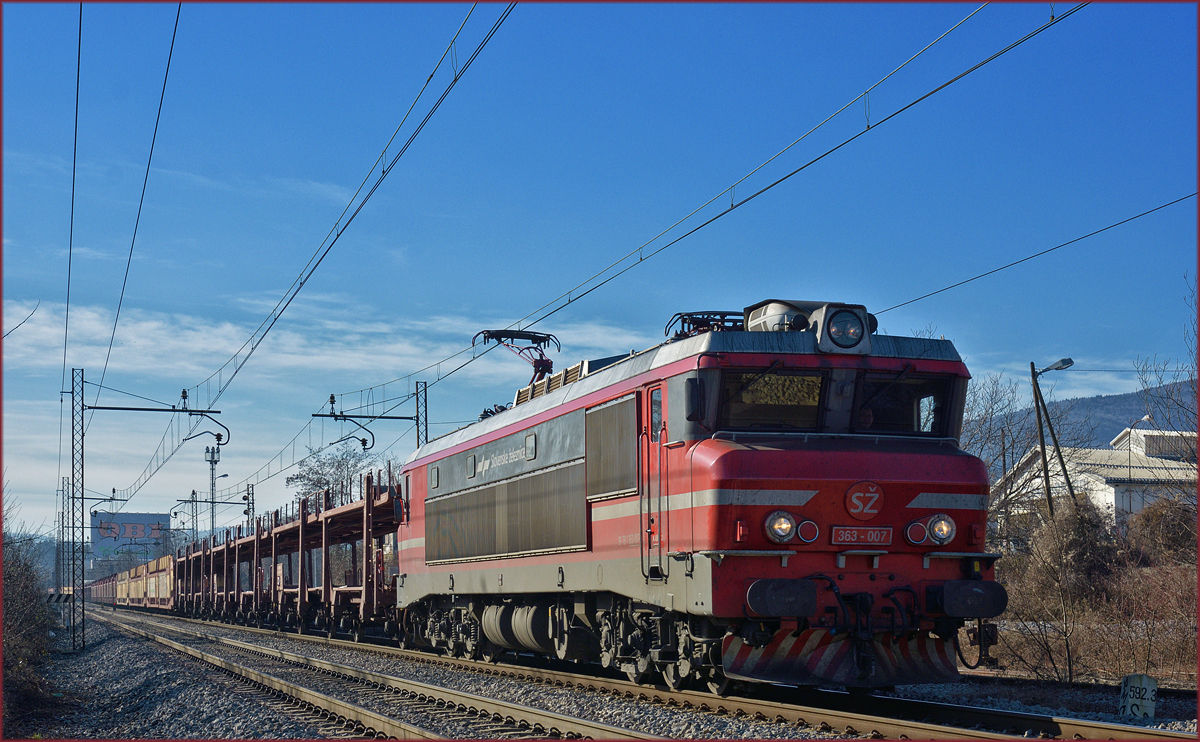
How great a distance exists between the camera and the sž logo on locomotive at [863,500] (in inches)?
424

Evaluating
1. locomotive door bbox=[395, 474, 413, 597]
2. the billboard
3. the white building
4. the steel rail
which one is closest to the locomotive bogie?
the steel rail

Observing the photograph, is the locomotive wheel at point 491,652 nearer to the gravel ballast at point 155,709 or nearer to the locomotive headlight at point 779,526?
the gravel ballast at point 155,709

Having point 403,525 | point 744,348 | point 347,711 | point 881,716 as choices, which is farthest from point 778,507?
point 403,525

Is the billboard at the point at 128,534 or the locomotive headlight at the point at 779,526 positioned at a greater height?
the locomotive headlight at the point at 779,526

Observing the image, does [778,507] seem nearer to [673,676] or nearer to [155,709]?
[673,676]

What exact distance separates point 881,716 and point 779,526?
2229mm

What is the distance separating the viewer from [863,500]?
10.8 m

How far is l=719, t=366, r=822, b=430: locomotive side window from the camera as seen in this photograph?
11.2m

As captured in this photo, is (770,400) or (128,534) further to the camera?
(128,534)

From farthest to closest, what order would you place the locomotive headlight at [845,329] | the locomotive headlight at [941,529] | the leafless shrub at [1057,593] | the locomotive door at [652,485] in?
the leafless shrub at [1057,593], the locomotive door at [652,485], the locomotive headlight at [845,329], the locomotive headlight at [941,529]

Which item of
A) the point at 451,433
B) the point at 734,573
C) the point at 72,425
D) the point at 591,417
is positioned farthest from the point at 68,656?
the point at 734,573

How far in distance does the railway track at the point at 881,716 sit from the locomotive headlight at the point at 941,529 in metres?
1.66

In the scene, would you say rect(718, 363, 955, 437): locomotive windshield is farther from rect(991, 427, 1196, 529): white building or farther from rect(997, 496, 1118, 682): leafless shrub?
rect(991, 427, 1196, 529): white building

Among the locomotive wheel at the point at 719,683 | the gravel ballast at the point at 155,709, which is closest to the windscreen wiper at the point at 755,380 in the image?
the locomotive wheel at the point at 719,683
